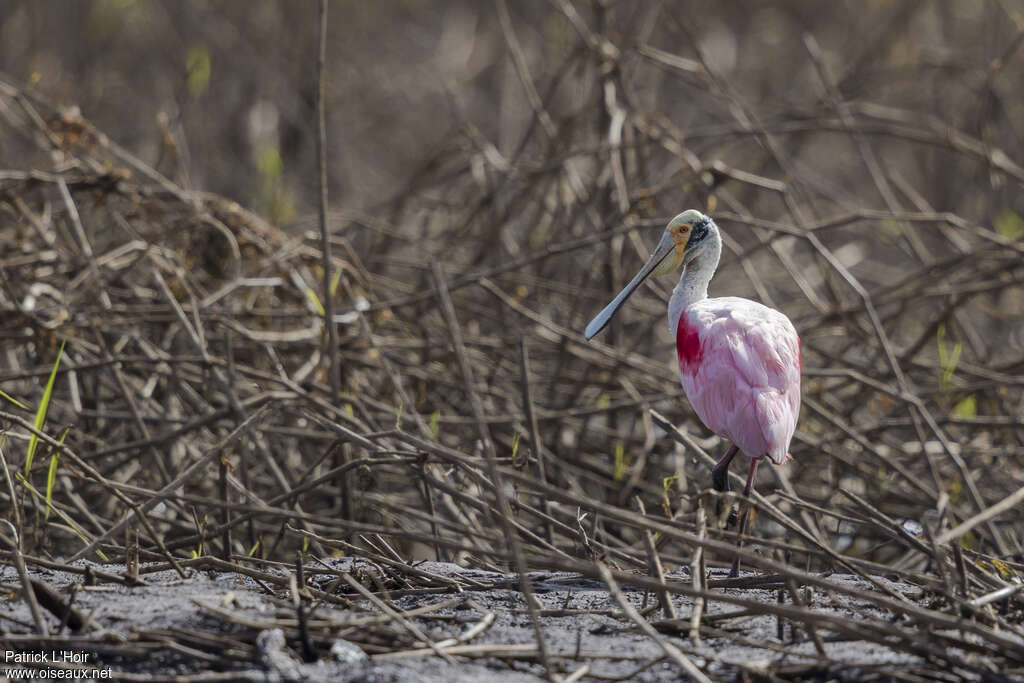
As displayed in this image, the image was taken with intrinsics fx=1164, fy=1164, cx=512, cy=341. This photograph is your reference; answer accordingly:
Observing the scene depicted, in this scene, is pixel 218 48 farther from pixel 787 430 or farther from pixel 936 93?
pixel 787 430

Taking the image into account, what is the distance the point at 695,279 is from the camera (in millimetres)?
3105

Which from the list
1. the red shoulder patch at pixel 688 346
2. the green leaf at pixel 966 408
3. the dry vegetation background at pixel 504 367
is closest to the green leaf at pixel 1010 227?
the dry vegetation background at pixel 504 367

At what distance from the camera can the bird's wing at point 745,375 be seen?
2732 millimetres

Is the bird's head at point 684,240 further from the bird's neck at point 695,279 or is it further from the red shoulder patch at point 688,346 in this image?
the red shoulder patch at point 688,346

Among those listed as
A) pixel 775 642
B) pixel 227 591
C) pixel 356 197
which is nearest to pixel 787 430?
pixel 775 642

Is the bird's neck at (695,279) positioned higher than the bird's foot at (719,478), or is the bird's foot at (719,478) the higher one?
the bird's neck at (695,279)

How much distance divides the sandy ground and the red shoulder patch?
2.01 ft

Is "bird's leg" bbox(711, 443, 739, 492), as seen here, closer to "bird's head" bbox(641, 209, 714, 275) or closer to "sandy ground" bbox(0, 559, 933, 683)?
"sandy ground" bbox(0, 559, 933, 683)

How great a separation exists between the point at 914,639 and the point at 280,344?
2.87 meters

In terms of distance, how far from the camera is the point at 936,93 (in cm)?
804

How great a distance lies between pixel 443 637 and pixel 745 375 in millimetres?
1037

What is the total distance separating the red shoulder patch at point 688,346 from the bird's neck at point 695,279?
0.12 metres

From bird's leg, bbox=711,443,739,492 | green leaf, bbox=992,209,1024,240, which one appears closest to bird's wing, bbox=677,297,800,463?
bird's leg, bbox=711,443,739,492

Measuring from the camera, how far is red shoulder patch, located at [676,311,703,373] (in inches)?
113
